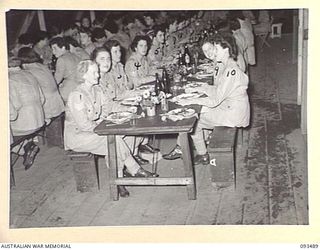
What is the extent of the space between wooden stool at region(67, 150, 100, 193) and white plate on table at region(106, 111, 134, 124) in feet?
0.41

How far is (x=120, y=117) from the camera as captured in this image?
3.87ft

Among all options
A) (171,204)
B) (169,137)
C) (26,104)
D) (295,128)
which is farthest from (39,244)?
(295,128)

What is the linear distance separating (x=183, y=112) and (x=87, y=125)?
9.8 inches

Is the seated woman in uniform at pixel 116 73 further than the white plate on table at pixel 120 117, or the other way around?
the seated woman in uniform at pixel 116 73

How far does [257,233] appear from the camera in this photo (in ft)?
2.97

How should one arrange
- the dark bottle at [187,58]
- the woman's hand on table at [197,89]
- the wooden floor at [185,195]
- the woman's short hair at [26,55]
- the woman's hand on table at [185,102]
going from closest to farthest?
the wooden floor at [185,195] < the woman's hand on table at [185,102] < the woman's hand on table at [197,89] < the woman's short hair at [26,55] < the dark bottle at [187,58]

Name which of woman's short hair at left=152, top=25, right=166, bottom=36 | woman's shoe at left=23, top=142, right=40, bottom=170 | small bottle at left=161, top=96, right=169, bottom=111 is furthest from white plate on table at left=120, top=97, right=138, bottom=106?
woman's short hair at left=152, top=25, right=166, bottom=36

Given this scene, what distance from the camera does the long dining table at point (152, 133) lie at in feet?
3.61

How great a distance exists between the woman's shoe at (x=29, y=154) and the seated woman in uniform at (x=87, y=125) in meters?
0.26

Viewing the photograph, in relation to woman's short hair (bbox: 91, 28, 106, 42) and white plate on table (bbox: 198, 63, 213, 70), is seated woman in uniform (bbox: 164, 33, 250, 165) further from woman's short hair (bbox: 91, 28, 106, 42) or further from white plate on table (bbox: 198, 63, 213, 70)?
A: woman's short hair (bbox: 91, 28, 106, 42)

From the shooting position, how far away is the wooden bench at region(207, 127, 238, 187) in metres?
→ 1.19

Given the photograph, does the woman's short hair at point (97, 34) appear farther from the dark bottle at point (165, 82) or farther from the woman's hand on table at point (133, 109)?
the woman's hand on table at point (133, 109)

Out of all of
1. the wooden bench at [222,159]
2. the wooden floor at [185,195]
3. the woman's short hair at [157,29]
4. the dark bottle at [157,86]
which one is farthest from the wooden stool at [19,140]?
the woman's short hair at [157,29]

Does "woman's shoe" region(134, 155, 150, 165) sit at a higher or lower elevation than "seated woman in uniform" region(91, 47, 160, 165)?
lower
